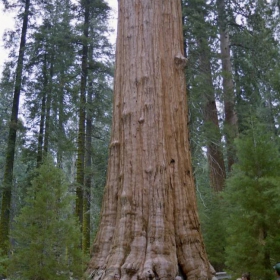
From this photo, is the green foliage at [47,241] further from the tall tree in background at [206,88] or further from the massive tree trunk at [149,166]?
the tall tree in background at [206,88]

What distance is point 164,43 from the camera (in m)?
6.04

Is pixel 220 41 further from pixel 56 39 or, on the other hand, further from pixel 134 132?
pixel 134 132

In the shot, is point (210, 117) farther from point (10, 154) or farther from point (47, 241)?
point (47, 241)

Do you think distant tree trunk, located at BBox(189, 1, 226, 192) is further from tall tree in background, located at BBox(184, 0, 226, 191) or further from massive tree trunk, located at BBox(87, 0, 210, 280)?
massive tree trunk, located at BBox(87, 0, 210, 280)

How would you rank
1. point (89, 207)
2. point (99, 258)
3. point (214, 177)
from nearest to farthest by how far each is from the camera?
point (99, 258)
point (214, 177)
point (89, 207)

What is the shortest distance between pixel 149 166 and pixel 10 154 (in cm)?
1397

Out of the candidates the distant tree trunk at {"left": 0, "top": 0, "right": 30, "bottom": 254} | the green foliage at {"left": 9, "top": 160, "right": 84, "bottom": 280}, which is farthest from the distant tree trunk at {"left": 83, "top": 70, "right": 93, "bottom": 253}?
the green foliage at {"left": 9, "top": 160, "right": 84, "bottom": 280}

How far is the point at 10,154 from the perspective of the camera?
702 inches

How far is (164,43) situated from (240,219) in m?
4.02

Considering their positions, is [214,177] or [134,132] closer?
[134,132]

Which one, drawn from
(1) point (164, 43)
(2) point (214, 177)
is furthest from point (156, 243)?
(2) point (214, 177)

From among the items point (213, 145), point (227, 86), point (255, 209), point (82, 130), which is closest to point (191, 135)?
point (213, 145)

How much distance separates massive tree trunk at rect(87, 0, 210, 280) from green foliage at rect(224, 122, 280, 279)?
275cm

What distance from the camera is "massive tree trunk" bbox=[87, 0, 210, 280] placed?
479 cm
